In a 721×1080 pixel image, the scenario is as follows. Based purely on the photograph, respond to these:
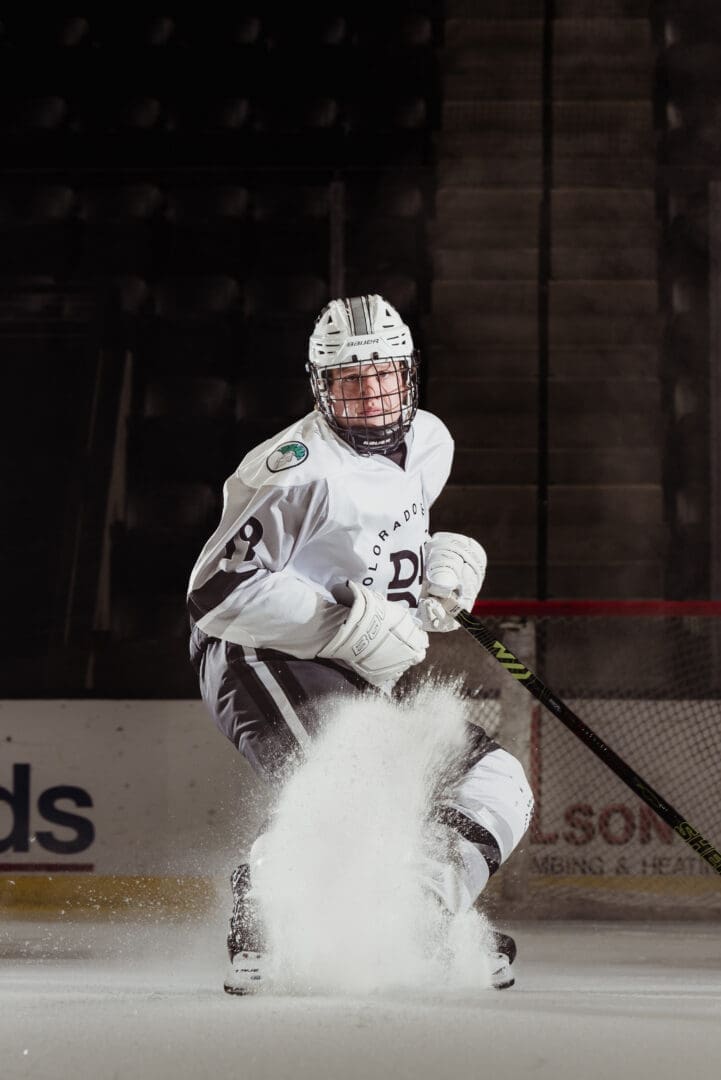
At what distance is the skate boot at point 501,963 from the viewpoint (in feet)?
7.89

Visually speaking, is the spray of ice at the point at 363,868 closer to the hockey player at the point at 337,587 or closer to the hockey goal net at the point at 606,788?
the hockey player at the point at 337,587

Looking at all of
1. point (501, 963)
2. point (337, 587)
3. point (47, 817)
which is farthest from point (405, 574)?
point (47, 817)

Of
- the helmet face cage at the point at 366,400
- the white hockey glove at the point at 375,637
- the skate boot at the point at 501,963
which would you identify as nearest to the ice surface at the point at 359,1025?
the skate boot at the point at 501,963

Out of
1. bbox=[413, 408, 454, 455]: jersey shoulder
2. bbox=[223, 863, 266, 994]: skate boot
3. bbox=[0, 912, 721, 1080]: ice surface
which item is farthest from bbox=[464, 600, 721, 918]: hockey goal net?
bbox=[223, 863, 266, 994]: skate boot

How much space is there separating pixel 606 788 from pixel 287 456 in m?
1.45

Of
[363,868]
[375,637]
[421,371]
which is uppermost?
[421,371]

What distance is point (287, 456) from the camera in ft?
8.27

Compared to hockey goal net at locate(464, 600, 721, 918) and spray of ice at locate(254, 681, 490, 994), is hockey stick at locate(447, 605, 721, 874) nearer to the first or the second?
spray of ice at locate(254, 681, 490, 994)

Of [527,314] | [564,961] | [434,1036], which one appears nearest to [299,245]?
[527,314]

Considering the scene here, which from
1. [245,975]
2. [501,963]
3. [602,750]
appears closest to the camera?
[245,975]

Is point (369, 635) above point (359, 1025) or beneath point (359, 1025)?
above

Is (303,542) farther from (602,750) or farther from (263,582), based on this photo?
(602,750)

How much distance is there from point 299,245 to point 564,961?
2562mm

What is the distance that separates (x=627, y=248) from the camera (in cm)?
466
